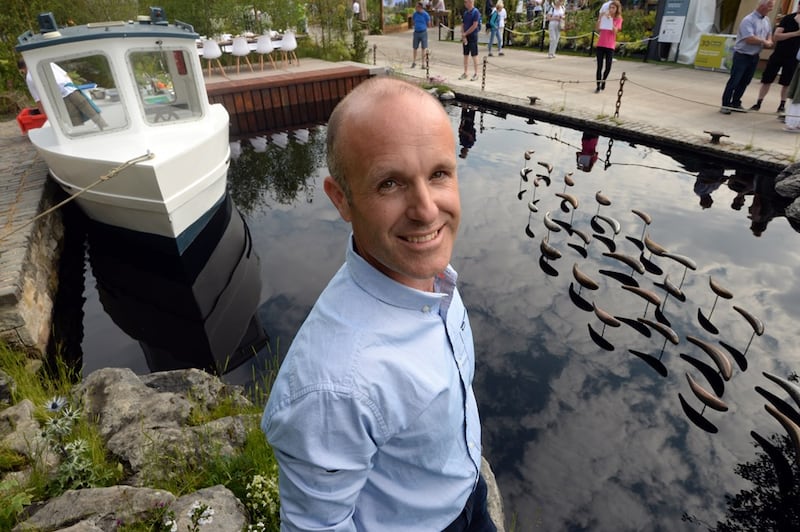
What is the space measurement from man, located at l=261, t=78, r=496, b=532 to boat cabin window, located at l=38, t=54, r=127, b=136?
678 centimetres

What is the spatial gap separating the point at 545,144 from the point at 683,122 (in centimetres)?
295

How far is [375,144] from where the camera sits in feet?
3.69

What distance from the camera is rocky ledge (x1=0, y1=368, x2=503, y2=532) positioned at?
2.48 metres

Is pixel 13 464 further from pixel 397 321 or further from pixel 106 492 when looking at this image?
pixel 397 321

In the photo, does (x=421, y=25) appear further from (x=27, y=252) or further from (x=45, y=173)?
(x=27, y=252)

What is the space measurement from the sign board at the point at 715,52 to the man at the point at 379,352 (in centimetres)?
1641

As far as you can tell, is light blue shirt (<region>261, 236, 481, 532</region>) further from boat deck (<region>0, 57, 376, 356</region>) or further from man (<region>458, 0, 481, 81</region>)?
man (<region>458, 0, 481, 81</region>)

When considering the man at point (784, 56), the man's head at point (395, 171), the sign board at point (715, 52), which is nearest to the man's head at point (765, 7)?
the man at point (784, 56)

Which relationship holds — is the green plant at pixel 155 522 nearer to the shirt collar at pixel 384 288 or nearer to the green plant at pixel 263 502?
the green plant at pixel 263 502

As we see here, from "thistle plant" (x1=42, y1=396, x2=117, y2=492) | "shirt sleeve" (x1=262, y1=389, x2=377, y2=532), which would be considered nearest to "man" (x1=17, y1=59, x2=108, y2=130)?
"thistle plant" (x1=42, y1=396, x2=117, y2=492)

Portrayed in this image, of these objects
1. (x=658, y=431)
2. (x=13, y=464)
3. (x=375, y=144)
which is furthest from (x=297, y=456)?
(x=658, y=431)

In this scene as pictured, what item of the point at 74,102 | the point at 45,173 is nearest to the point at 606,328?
the point at 74,102

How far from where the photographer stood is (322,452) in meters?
1.02

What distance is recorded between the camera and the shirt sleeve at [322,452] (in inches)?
39.9
